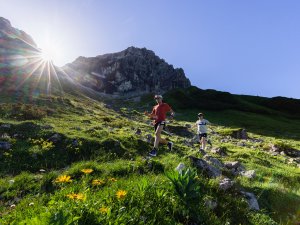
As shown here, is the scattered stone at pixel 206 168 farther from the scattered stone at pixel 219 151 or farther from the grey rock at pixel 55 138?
the scattered stone at pixel 219 151

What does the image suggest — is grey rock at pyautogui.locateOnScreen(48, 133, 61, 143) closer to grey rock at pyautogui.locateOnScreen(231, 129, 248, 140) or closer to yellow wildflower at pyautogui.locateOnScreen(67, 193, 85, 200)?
yellow wildflower at pyautogui.locateOnScreen(67, 193, 85, 200)

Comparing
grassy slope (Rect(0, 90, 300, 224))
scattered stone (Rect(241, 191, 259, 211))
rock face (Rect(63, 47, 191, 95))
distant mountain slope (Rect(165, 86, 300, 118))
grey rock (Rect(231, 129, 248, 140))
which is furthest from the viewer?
rock face (Rect(63, 47, 191, 95))

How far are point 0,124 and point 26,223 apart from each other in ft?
45.2

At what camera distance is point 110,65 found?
174m

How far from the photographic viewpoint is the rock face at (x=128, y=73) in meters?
161

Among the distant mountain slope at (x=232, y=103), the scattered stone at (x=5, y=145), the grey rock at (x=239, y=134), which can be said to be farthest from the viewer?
the distant mountain slope at (x=232, y=103)

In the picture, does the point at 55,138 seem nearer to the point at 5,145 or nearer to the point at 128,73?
the point at 5,145

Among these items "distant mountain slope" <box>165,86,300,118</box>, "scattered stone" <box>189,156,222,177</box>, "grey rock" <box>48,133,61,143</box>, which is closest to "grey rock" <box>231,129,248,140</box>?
"grey rock" <box>48,133,61,143</box>

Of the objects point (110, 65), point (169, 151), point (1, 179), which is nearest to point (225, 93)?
point (110, 65)

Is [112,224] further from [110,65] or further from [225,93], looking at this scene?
[110,65]

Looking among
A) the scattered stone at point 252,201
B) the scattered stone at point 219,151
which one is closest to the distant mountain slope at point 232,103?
the scattered stone at point 219,151

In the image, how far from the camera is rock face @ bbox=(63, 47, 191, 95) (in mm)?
161000

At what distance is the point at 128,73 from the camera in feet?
549

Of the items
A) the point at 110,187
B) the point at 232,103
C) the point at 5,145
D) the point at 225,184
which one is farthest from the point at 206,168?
the point at 232,103
